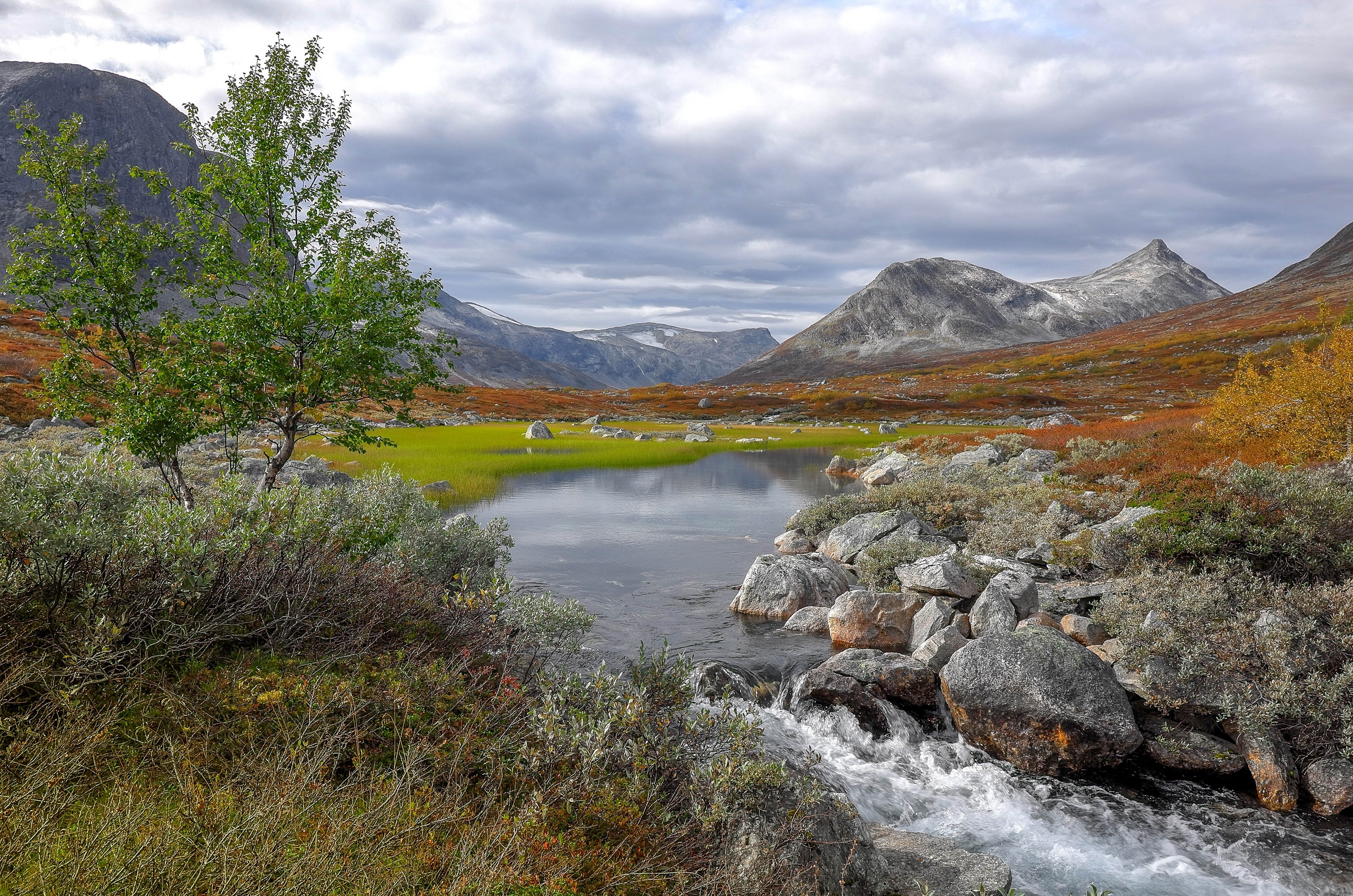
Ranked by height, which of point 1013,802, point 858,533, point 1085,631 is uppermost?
point 858,533

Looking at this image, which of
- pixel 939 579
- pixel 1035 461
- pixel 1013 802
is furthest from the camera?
pixel 1035 461

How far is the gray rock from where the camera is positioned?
1616cm

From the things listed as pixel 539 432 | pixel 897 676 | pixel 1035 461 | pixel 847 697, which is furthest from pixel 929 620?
pixel 539 432

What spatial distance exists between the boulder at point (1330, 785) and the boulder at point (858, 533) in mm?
12697

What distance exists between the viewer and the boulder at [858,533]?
2273 cm

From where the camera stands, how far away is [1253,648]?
10844 mm

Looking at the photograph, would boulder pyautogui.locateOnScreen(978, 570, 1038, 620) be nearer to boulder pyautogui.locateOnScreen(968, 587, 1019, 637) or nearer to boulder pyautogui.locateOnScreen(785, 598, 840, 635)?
boulder pyautogui.locateOnScreen(968, 587, 1019, 637)

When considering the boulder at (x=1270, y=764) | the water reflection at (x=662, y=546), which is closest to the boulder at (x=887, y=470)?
the water reflection at (x=662, y=546)

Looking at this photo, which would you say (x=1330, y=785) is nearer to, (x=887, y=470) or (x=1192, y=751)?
(x=1192, y=751)

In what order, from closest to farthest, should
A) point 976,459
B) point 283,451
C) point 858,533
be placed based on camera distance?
point 283,451 < point 858,533 < point 976,459

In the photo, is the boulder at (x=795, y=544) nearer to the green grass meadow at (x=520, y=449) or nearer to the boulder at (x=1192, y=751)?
the boulder at (x=1192, y=751)

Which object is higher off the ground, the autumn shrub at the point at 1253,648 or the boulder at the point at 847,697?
the autumn shrub at the point at 1253,648

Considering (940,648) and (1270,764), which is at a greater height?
(940,648)

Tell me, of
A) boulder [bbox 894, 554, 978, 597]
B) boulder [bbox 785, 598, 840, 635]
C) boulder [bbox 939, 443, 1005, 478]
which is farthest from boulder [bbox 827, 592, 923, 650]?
boulder [bbox 939, 443, 1005, 478]
